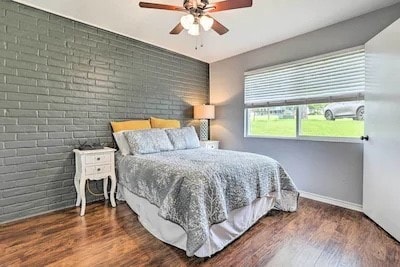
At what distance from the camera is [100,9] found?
268cm

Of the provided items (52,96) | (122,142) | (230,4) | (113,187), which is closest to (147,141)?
(122,142)

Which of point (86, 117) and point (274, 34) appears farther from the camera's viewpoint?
point (274, 34)

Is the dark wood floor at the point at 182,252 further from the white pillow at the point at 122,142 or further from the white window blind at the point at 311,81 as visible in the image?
the white window blind at the point at 311,81

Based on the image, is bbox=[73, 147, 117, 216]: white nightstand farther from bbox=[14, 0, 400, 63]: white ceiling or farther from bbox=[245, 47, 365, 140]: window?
bbox=[245, 47, 365, 140]: window

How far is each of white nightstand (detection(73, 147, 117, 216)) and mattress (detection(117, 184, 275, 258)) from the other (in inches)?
18.3

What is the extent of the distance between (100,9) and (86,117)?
4.45 feet

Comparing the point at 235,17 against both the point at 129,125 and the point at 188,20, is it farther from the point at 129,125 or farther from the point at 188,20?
the point at 129,125

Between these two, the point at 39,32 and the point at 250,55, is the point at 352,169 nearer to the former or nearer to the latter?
the point at 250,55

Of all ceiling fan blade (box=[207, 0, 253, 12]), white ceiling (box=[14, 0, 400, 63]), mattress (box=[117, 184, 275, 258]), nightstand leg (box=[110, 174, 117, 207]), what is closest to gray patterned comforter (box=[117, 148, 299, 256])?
mattress (box=[117, 184, 275, 258])

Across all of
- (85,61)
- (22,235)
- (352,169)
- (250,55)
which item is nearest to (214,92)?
(250,55)

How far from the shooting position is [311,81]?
10.7 ft

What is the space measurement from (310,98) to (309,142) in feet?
2.09

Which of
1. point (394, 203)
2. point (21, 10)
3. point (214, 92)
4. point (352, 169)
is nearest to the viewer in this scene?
point (394, 203)

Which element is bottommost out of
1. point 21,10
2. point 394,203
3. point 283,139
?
Answer: point 394,203
